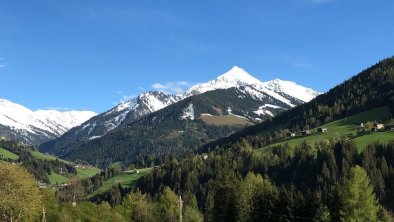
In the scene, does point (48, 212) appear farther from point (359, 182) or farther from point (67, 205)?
point (359, 182)

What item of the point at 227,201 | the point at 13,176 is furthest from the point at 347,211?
the point at 13,176

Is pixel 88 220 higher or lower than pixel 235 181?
lower

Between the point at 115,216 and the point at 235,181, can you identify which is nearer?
the point at 235,181

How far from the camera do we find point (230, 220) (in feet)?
376

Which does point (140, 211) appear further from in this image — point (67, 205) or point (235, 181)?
point (235, 181)

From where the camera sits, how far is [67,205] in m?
160

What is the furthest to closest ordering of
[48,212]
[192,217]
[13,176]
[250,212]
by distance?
1. [192,217]
2. [48,212]
3. [13,176]
4. [250,212]

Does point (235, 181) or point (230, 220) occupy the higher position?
point (235, 181)

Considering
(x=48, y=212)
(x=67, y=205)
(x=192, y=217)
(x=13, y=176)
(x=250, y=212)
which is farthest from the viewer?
(x=192, y=217)

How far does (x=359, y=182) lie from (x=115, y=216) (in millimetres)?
83543

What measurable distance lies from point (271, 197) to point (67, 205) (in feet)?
239

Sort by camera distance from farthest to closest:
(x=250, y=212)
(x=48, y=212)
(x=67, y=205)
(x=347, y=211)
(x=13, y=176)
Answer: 1. (x=67, y=205)
2. (x=48, y=212)
3. (x=13, y=176)
4. (x=250, y=212)
5. (x=347, y=211)

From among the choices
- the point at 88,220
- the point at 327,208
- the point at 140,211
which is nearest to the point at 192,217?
the point at 140,211

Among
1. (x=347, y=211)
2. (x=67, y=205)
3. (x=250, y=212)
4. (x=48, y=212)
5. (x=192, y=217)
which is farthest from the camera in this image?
(x=192, y=217)
